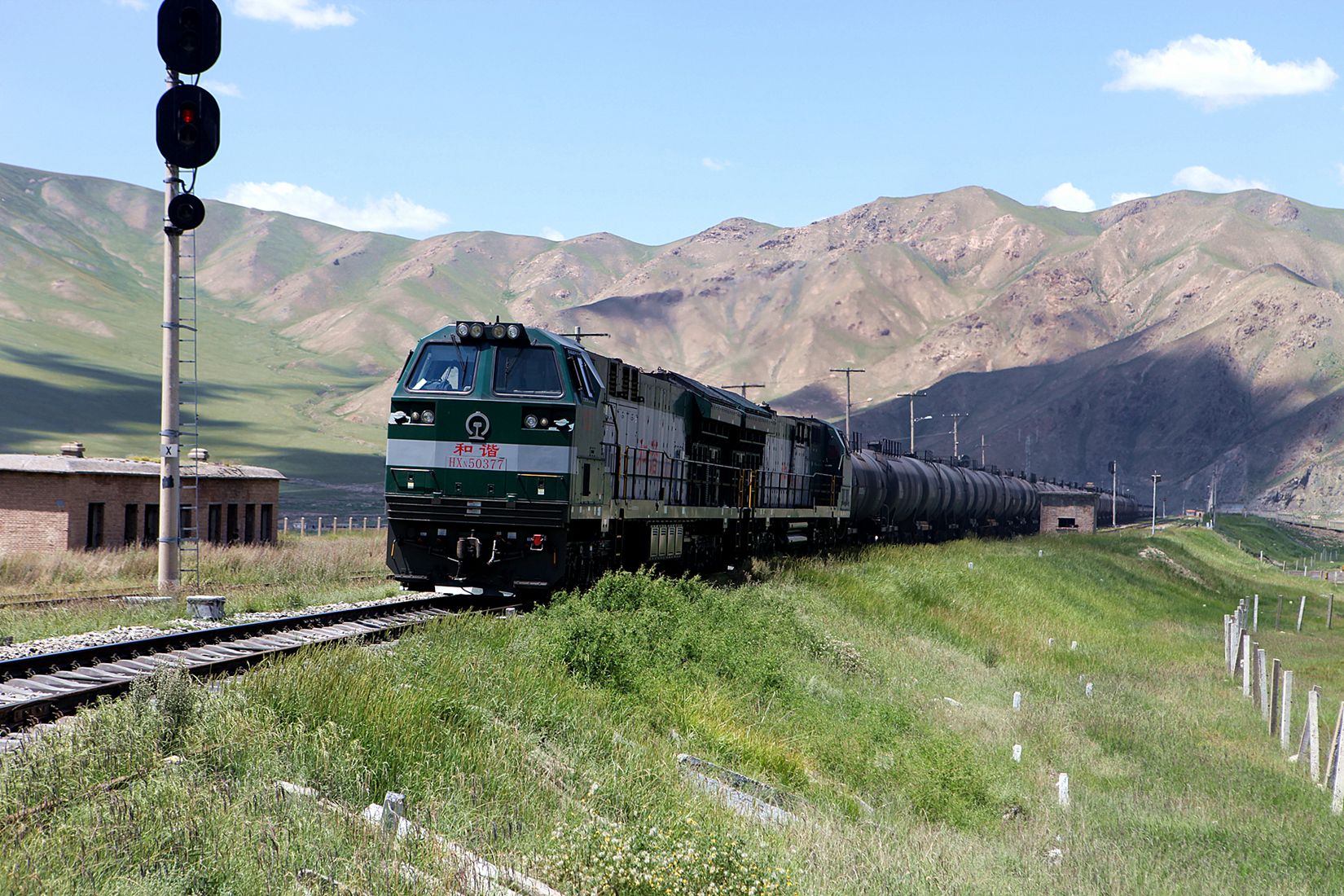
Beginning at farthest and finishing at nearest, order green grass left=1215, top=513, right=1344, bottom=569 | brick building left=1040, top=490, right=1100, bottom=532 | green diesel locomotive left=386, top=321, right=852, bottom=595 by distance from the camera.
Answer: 1. green grass left=1215, top=513, right=1344, bottom=569
2. brick building left=1040, top=490, right=1100, bottom=532
3. green diesel locomotive left=386, top=321, right=852, bottom=595

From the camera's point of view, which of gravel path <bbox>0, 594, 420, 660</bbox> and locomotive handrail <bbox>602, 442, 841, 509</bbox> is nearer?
gravel path <bbox>0, 594, 420, 660</bbox>

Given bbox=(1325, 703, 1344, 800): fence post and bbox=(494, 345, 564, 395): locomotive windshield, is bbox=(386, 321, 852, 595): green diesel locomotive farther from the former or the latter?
bbox=(1325, 703, 1344, 800): fence post

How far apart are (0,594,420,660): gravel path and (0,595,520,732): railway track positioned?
19.9 inches

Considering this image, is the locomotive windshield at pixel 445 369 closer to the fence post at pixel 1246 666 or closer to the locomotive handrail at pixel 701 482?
the locomotive handrail at pixel 701 482

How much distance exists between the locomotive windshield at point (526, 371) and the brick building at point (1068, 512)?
237 feet

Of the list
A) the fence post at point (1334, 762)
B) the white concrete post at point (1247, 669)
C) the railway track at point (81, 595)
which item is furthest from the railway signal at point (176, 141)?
the white concrete post at point (1247, 669)

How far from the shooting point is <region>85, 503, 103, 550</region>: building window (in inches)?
1271

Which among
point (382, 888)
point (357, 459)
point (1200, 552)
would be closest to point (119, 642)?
point (382, 888)

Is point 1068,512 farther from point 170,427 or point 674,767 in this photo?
point 674,767

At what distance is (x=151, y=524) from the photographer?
116 ft

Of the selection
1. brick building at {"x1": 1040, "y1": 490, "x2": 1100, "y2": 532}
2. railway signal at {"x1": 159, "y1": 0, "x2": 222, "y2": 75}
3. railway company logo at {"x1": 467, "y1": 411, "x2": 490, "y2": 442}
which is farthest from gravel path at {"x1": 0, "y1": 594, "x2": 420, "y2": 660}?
brick building at {"x1": 1040, "y1": 490, "x2": 1100, "y2": 532}

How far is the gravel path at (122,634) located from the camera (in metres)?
13.5

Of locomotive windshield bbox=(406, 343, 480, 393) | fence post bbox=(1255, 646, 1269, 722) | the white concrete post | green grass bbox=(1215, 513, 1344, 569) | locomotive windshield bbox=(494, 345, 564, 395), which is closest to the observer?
locomotive windshield bbox=(494, 345, 564, 395)

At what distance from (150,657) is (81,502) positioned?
21455 millimetres
